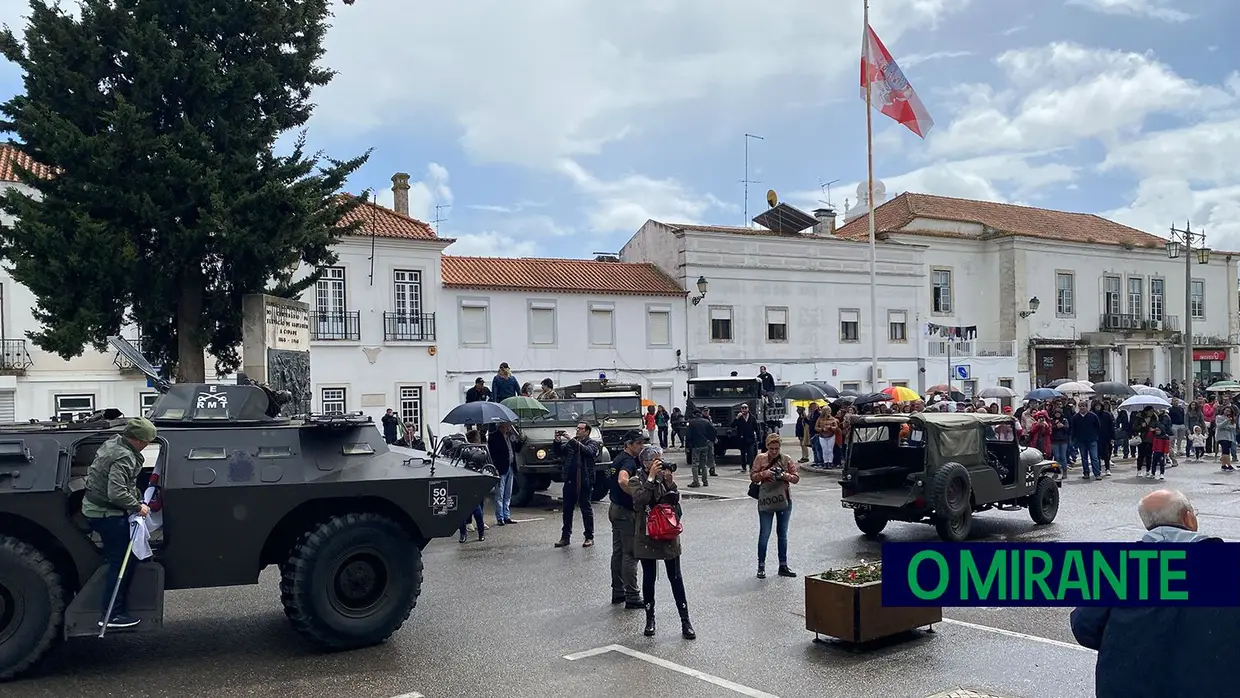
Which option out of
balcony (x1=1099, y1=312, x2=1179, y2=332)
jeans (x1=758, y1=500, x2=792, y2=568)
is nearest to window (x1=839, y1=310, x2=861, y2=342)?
balcony (x1=1099, y1=312, x2=1179, y2=332)

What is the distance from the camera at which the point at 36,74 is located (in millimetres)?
15320

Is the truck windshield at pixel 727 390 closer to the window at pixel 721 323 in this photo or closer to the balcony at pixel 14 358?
the window at pixel 721 323

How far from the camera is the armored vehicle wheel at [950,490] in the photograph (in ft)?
40.6

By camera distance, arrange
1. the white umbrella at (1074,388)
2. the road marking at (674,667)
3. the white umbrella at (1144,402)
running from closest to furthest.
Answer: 1. the road marking at (674,667)
2. the white umbrella at (1144,402)
3. the white umbrella at (1074,388)

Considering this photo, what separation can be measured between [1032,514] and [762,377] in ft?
41.8

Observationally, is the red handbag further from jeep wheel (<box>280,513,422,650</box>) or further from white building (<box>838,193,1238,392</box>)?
white building (<box>838,193,1238,392</box>)

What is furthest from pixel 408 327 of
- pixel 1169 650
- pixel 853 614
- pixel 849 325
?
pixel 1169 650

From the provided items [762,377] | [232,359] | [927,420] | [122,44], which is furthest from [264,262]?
[762,377]

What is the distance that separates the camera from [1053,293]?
153 feet

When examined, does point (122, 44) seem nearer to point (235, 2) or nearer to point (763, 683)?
point (235, 2)

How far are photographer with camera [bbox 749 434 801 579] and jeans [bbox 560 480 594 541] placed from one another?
2918 mm

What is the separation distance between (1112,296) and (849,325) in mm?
17589

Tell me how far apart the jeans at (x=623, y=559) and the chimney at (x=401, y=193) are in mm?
27188

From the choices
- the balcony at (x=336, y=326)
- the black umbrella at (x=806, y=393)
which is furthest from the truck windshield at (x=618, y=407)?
the balcony at (x=336, y=326)
